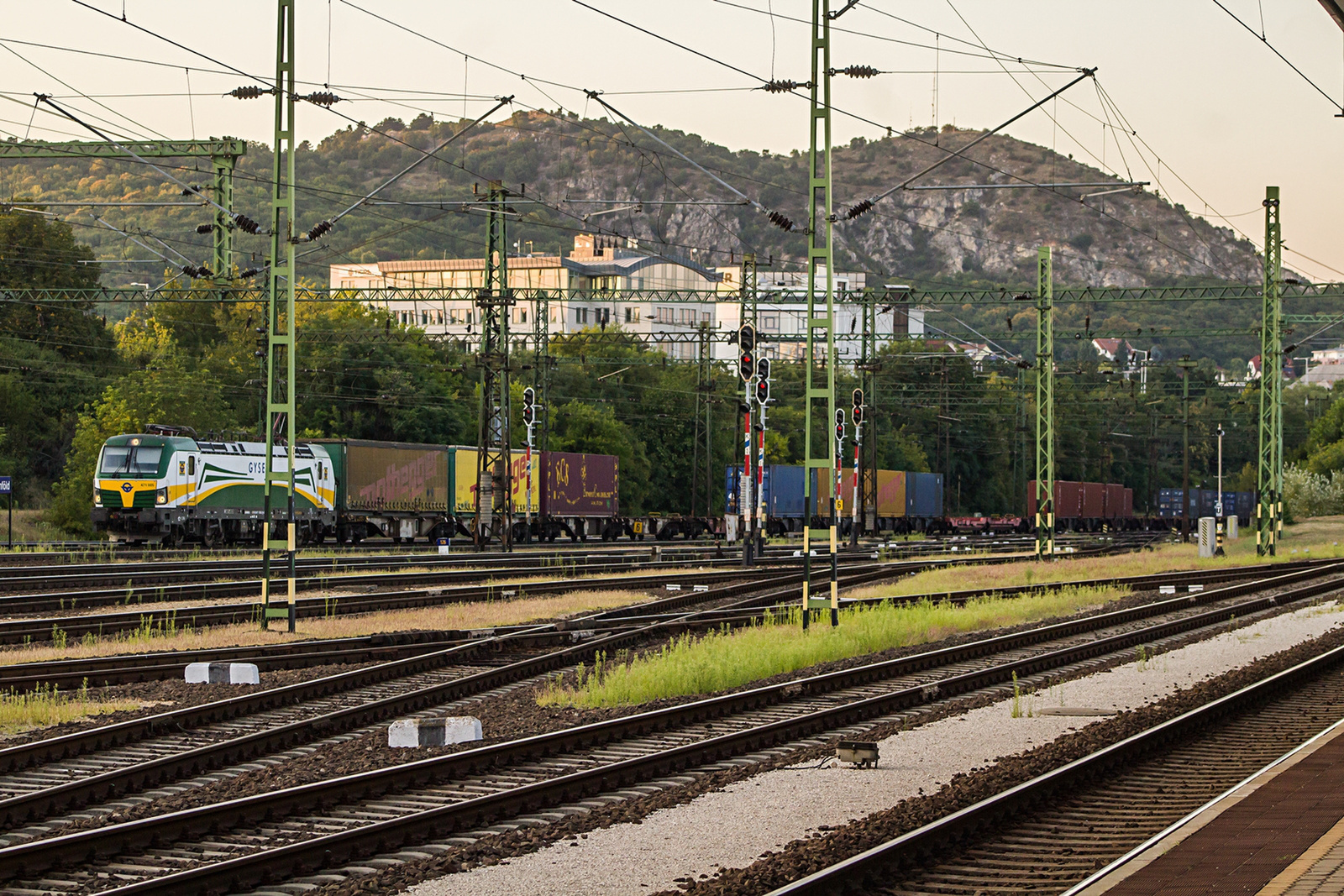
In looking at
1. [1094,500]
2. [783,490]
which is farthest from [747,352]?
[1094,500]

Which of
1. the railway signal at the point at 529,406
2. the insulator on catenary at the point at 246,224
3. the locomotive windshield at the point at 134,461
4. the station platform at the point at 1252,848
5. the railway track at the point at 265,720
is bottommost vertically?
the railway track at the point at 265,720

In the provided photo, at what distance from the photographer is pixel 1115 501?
103062mm

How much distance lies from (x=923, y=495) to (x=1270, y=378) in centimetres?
3328

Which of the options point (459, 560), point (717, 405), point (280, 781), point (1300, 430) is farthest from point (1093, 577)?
point (1300, 430)

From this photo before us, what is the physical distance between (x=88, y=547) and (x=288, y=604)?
84.2 feet

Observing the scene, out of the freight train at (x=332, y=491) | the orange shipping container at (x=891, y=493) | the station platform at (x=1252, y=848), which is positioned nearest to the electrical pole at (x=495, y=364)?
the freight train at (x=332, y=491)

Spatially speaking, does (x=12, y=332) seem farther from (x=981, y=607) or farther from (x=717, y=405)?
(x=981, y=607)

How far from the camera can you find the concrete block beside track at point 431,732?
12.7 meters

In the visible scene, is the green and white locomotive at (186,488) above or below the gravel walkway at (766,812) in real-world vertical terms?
above

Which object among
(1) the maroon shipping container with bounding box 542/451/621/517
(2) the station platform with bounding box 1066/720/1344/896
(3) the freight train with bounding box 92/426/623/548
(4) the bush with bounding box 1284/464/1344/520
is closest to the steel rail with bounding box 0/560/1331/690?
(2) the station platform with bounding box 1066/720/1344/896

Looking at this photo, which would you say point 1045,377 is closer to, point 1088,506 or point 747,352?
point 747,352

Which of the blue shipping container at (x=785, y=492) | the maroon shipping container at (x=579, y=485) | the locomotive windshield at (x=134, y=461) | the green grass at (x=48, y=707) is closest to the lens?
the green grass at (x=48, y=707)

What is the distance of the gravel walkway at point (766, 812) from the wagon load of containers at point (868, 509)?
45.3 metres

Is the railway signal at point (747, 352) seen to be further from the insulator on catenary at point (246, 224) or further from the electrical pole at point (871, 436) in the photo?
the electrical pole at point (871, 436)
